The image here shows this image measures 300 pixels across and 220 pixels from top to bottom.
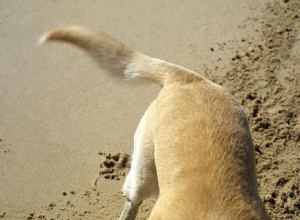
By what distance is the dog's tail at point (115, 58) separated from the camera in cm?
339

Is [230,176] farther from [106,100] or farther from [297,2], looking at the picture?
[297,2]

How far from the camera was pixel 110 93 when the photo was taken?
193 inches

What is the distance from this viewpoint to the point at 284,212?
3.99 metres

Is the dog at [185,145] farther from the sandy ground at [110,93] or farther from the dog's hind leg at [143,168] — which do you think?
the sandy ground at [110,93]

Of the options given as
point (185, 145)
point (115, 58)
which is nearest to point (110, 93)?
point (115, 58)

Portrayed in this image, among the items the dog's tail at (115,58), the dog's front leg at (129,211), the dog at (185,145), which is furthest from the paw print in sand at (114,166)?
the dog's tail at (115,58)

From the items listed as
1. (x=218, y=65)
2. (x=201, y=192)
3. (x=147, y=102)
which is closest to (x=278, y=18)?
(x=218, y=65)

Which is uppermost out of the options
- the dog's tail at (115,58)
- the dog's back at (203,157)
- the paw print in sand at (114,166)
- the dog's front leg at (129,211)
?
the dog's tail at (115,58)

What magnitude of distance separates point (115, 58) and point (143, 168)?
835 millimetres

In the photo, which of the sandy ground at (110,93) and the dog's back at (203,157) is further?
the sandy ground at (110,93)

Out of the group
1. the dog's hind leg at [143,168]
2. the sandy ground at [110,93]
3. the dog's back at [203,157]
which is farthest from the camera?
the sandy ground at [110,93]

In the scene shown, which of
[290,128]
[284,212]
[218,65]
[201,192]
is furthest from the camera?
[218,65]

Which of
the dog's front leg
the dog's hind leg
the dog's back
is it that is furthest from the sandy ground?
the dog's back

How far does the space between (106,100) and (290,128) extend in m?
1.89
